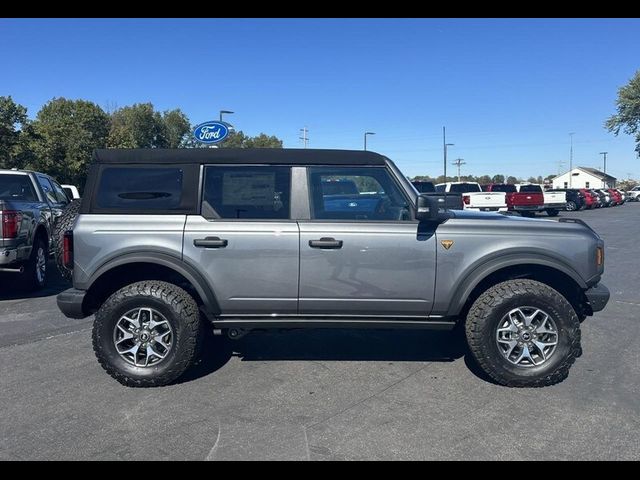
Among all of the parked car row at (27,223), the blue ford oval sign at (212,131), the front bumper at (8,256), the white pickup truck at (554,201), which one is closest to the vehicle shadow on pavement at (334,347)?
the parked car row at (27,223)

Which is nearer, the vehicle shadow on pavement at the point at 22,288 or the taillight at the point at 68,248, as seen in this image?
the taillight at the point at 68,248

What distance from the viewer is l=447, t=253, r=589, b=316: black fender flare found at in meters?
4.25

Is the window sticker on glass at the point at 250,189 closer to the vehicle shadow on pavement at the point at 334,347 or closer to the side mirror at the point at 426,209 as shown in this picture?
the side mirror at the point at 426,209

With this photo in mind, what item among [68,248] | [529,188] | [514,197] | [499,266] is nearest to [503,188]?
[529,188]

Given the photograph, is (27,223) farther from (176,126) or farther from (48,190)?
(176,126)

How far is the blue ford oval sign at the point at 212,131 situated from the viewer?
42.9 feet

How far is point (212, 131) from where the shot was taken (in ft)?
43.2

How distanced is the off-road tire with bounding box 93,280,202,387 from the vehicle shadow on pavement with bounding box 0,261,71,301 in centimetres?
423

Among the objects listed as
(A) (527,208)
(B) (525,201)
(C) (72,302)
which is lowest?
(C) (72,302)

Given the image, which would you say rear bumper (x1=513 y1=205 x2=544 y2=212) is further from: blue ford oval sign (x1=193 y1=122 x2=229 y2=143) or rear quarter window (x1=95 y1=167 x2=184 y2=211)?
rear quarter window (x1=95 y1=167 x2=184 y2=211)

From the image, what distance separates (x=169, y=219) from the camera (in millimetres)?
4320

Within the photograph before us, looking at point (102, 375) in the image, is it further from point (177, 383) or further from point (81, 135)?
point (81, 135)

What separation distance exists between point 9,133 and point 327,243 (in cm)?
2428

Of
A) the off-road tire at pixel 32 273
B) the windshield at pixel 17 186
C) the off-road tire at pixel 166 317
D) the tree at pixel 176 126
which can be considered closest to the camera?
the off-road tire at pixel 166 317
